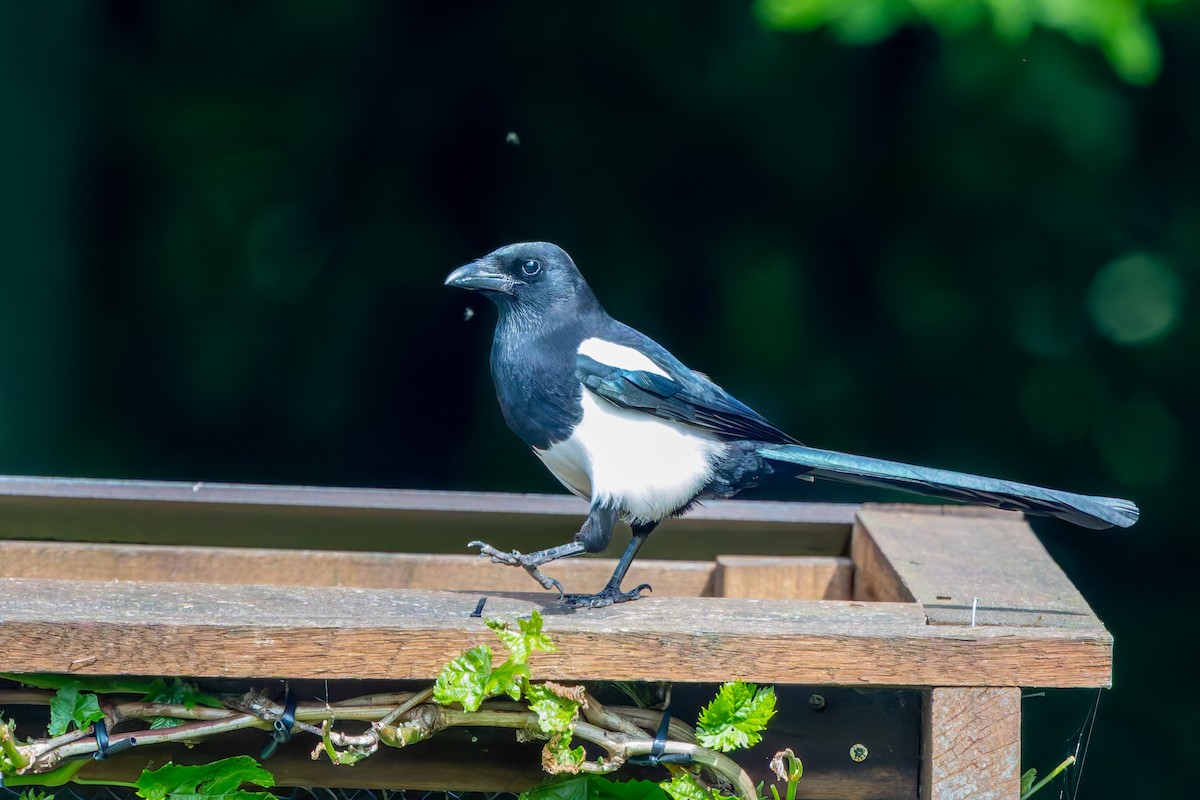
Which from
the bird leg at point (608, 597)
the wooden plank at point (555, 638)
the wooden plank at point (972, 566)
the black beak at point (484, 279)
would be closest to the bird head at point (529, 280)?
the black beak at point (484, 279)

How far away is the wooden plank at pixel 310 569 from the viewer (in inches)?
69.9

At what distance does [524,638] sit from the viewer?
1.08 meters

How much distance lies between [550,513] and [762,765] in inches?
28.6

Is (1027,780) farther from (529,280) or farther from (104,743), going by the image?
(104,743)

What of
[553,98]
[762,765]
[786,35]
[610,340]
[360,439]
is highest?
[786,35]

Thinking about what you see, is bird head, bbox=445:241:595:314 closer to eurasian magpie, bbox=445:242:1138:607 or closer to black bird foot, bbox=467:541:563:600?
eurasian magpie, bbox=445:242:1138:607

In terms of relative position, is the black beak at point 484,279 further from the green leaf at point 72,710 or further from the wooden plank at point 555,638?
the green leaf at point 72,710

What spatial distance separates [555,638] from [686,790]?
186 mm

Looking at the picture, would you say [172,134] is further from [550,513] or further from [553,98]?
[550,513]

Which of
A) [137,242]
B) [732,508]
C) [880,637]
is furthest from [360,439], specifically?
[880,637]

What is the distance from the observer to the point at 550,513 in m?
1.88

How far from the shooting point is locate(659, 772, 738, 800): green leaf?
114 centimetres

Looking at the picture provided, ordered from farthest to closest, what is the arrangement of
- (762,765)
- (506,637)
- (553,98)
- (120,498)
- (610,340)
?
1. (553,98)
2. (120,498)
3. (610,340)
4. (762,765)
5. (506,637)

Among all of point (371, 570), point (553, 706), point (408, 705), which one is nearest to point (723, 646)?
point (553, 706)
